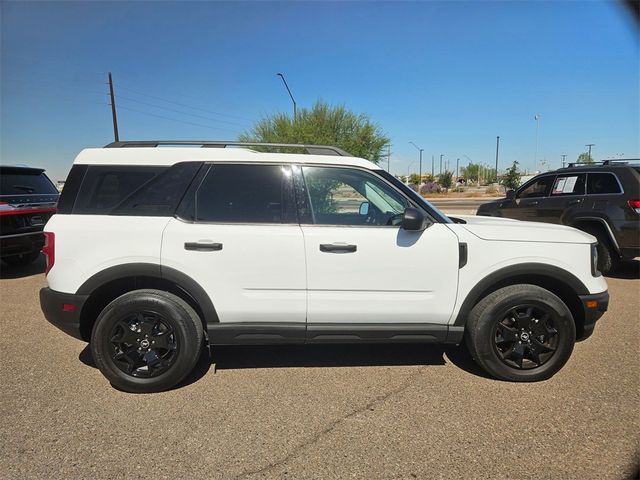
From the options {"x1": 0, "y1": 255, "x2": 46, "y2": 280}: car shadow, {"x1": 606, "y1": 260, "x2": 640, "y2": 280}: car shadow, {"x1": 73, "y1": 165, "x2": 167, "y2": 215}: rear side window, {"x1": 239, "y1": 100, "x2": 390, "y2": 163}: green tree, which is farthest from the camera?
{"x1": 239, "y1": 100, "x2": 390, "y2": 163}: green tree

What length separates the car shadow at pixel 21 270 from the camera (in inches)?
290

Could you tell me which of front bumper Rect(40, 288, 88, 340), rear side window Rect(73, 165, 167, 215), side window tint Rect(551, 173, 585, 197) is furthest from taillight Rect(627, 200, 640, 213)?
front bumper Rect(40, 288, 88, 340)

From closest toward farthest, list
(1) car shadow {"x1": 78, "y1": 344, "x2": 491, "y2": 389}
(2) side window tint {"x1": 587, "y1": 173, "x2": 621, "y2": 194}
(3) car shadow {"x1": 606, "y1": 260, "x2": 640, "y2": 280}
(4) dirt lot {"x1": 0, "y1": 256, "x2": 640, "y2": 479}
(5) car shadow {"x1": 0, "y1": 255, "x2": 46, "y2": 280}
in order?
1. (4) dirt lot {"x1": 0, "y1": 256, "x2": 640, "y2": 479}
2. (1) car shadow {"x1": 78, "y1": 344, "x2": 491, "y2": 389}
3. (2) side window tint {"x1": 587, "y1": 173, "x2": 621, "y2": 194}
4. (3) car shadow {"x1": 606, "y1": 260, "x2": 640, "y2": 280}
5. (5) car shadow {"x1": 0, "y1": 255, "x2": 46, "y2": 280}

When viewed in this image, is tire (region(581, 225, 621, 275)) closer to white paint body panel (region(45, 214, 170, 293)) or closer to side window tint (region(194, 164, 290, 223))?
side window tint (region(194, 164, 290, 223))

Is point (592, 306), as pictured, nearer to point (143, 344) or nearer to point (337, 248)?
point (337, 248)

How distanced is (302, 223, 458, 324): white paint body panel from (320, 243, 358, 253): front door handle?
0.02 m

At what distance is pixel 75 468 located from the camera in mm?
2352

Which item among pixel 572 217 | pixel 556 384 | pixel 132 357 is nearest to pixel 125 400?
pixel 132 357

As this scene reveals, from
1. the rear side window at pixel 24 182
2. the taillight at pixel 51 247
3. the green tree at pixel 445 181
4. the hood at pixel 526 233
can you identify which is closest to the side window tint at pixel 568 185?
the hood at pixel 526 233

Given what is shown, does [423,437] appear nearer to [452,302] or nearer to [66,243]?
[452,302]

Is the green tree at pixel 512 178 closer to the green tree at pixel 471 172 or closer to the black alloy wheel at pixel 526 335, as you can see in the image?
the black alloy wheel at pixel 526 335

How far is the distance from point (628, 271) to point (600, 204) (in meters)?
1.85

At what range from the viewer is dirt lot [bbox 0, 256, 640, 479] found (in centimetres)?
239

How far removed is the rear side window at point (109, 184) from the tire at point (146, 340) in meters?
0.74
